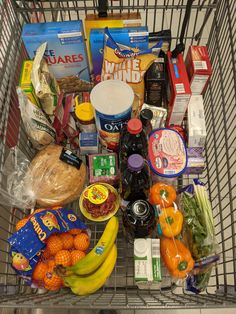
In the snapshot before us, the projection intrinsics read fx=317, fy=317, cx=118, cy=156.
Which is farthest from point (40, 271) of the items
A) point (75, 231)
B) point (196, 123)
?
point (196, 123)

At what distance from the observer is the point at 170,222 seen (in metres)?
0.86

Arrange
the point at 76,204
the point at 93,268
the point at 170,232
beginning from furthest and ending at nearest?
the point at 76,204 < the point at 170,232 < the point at 93,268

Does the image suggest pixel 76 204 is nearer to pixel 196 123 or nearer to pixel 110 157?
pixel 110 157

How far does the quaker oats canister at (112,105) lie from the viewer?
882 millimetres

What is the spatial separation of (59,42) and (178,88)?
381 millimetres

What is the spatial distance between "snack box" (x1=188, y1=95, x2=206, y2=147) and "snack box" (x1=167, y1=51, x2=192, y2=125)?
0.11 ft

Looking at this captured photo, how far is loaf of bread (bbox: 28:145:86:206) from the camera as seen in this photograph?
943 millimetres

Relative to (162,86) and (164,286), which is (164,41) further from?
(164,286)

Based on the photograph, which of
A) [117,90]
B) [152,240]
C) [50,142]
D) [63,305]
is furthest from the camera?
[50,142]

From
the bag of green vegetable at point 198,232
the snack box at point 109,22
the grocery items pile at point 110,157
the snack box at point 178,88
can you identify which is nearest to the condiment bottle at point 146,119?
the grocery items pile at point 110,157

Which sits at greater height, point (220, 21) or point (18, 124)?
point (220, 21)

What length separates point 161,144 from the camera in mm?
954

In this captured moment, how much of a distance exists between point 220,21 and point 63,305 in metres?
0.93

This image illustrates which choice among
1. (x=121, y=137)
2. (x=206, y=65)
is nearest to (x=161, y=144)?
(x=121, y=137)
